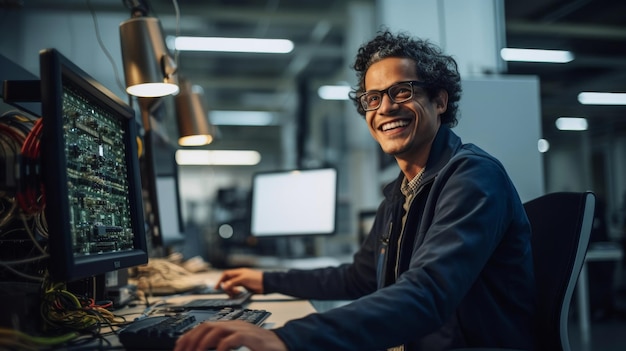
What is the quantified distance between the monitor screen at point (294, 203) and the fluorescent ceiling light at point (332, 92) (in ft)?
18.5

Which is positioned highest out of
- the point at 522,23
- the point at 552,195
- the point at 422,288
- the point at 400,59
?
the point at 522,23

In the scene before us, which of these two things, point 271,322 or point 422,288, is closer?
point 422,288

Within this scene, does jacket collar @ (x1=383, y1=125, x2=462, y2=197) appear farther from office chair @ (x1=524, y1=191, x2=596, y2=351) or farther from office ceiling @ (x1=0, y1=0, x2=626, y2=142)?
office ceiling @ (x1=0, y1=0, x2=626, y2=142)

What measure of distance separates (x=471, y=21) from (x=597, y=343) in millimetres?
2942

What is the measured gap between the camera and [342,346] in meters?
0.87

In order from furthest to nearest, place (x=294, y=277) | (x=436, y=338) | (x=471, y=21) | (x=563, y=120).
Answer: (x=563, y=120)
(x=471, y=21)
(x=294, y=277)
(x=436, y=338)

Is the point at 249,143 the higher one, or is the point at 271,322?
the point at 249,143

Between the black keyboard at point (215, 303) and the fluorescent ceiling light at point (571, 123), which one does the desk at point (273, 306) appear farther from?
the fluorescent ceiling light at point (571, 123)

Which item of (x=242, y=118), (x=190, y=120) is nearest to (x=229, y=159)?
(x=242, y=118)

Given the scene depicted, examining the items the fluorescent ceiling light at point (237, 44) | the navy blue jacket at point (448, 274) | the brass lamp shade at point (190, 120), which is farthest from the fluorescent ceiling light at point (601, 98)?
the navy blue jacket at point (448, 274)

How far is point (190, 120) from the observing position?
241 cm

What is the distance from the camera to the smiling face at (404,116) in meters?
1.49

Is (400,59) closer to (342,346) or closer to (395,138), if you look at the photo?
(395,138)

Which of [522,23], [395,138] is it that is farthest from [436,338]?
[522,23]
